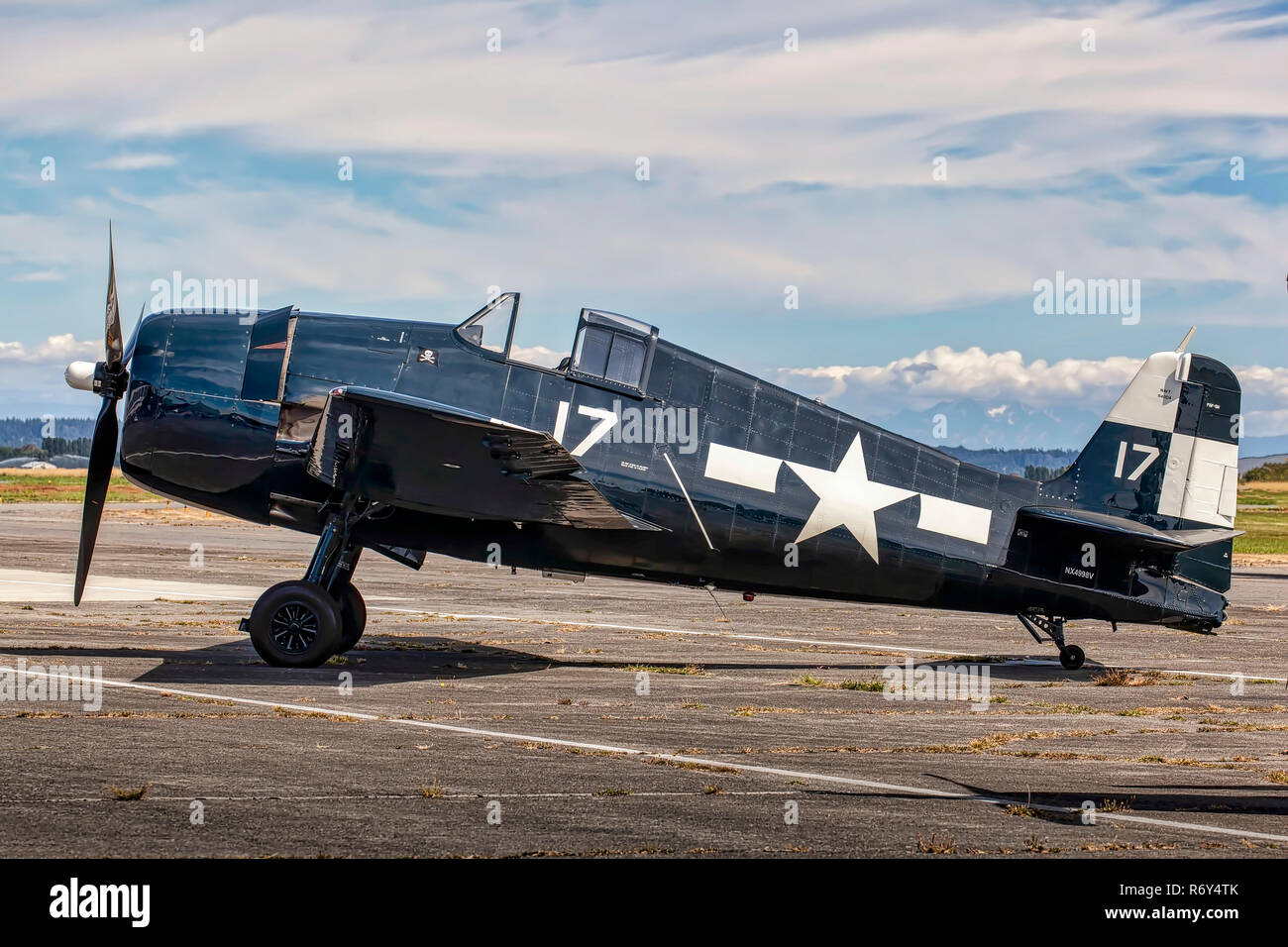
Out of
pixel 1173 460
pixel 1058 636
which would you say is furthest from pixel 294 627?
pixel 1173 460

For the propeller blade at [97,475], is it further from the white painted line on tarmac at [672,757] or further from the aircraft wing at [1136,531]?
the aircraft wing at [1136,531]

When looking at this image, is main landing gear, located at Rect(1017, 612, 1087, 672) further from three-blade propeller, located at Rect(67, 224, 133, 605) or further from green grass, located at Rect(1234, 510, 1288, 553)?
green grass, located at Rect(1234, 510, 1288, 553)

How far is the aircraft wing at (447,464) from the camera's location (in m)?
11.2

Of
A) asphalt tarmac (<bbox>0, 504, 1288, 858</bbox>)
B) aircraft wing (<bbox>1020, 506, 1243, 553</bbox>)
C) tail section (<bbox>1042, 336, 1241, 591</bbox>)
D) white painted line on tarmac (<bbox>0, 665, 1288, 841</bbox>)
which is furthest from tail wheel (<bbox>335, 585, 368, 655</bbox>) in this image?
tail section (<bbox>1042, 336, 1241, 591</bbox>)

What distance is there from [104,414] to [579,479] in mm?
5524

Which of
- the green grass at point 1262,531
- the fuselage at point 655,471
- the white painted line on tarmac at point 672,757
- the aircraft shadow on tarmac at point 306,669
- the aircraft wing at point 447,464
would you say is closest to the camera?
the white painted line on tarmac at point 672,757

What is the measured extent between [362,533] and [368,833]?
680 centimetres

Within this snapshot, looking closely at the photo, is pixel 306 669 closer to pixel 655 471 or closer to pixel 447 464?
pixel 447 464

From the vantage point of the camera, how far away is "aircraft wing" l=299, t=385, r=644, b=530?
11.2 m

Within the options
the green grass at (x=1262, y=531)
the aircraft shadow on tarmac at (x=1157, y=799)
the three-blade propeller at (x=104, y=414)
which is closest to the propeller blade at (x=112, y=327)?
the three-blade propeller at (x=104, y=414)

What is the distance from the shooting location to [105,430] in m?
13.2

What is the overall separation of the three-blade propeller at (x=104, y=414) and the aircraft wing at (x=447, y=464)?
280 centimetres

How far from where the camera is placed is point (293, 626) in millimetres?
12219

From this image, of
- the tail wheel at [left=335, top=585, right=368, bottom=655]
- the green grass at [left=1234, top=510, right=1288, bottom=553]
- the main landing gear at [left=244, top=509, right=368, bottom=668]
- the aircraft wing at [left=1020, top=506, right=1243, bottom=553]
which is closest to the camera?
the main landing gear at [left=244, top=509, right=368, bottom=668]
